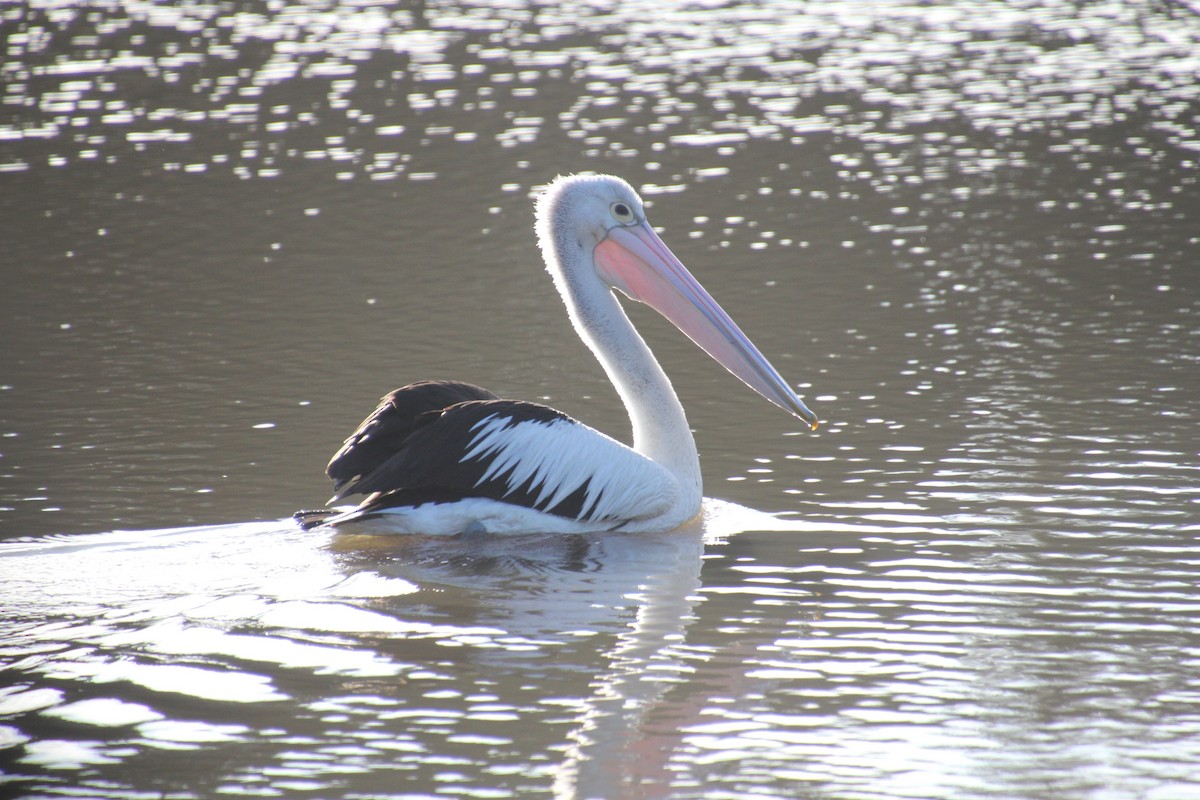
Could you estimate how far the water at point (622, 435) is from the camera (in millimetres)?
3672

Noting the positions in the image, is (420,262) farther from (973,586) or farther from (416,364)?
(973,586)

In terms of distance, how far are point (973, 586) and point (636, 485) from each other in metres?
1.23

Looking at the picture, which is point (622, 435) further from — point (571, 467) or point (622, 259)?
point (571, 467)

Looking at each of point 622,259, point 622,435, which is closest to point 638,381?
point 622,259

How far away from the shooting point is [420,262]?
973 centimetres

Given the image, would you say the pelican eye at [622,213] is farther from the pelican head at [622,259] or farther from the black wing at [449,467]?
the black wing at [449,467]

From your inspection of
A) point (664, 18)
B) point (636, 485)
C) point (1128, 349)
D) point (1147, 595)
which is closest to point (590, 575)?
point (636, 485)

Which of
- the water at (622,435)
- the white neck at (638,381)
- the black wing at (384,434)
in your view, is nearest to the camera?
the water at (622,435)

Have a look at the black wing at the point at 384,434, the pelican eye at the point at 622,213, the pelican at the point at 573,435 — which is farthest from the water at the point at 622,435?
the pelican eye at the point at 622,213

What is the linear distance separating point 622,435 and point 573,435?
1321 millimetres

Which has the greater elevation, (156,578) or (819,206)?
(156,578)

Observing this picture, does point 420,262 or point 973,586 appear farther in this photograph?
point 420,262

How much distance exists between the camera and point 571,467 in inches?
206

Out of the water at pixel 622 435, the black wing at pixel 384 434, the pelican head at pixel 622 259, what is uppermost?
the pelican head at pixel 622 259
